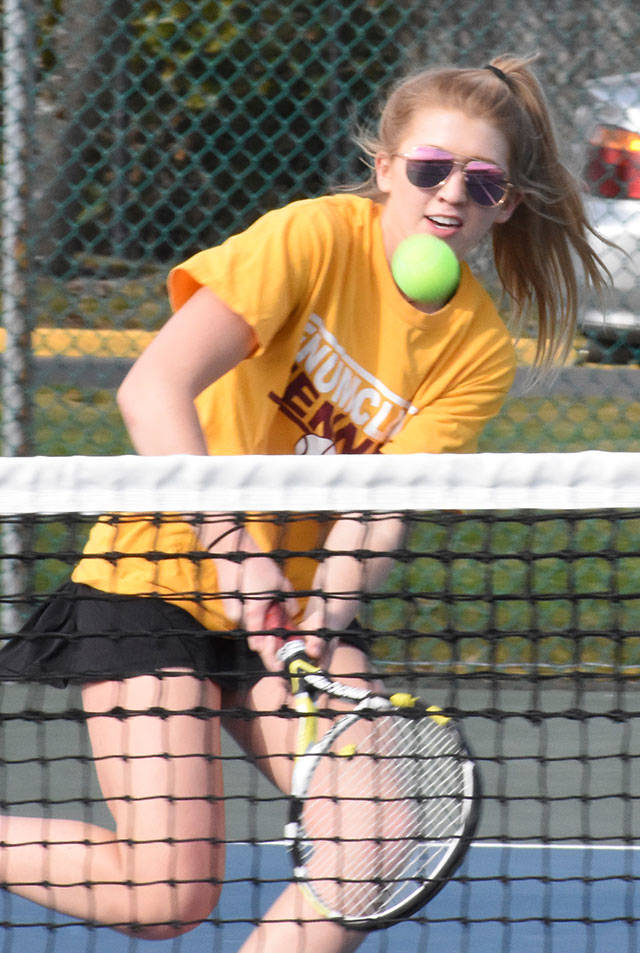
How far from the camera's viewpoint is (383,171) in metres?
2.79

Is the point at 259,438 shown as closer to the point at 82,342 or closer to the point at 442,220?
the point at 442,220

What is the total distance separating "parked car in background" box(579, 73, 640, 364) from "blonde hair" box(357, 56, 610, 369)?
1917 millimetres

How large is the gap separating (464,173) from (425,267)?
0.56 ft

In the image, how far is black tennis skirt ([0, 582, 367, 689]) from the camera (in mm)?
2533

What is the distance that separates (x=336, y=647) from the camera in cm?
262

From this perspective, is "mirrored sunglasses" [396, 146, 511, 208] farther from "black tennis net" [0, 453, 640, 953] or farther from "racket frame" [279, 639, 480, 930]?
"racket frame" [279, 639, 480, 930]

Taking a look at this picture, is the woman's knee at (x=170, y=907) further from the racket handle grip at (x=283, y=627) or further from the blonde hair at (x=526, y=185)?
the blonde hair at (x=526, y=185)

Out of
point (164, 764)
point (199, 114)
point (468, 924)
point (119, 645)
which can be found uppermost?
point (199, 114)

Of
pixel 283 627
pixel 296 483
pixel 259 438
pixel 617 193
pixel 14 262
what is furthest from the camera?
pixel 617 193

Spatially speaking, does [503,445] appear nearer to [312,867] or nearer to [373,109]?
[373,109]

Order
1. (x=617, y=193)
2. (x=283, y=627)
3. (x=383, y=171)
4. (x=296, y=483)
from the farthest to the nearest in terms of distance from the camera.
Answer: (x=617, y=193) → (x=383, y=171) → (x=283, y=627) → (x=296, y=483)

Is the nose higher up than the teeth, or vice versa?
the nose

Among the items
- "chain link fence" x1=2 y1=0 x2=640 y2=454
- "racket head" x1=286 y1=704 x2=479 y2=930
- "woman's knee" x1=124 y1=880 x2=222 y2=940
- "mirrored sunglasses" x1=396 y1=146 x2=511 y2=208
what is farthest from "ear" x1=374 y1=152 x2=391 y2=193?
"chain link fence" x1=2 y1=0 x2=640 y2=454

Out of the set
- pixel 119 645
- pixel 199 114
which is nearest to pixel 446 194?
pixel 119 645
